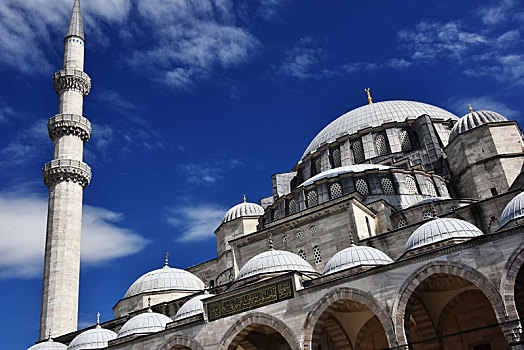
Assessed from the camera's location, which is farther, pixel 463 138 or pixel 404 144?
pixel 404 144

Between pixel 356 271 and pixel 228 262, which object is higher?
pixel 228 262

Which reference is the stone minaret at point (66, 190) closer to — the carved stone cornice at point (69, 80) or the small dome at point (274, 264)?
the carved stone cornice at point (69, 80)

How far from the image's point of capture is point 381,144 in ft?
78.0

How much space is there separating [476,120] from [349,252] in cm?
1003

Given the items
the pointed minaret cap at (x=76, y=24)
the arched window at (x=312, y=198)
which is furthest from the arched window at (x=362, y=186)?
the pointed minaret cap at (x=76, y=24)

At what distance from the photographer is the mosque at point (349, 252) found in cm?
1077

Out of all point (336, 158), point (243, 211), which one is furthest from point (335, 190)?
point (243, 211)

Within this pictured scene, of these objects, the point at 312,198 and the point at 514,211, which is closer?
the point at 514,211

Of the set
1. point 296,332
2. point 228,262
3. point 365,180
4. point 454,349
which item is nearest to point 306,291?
point 296,332

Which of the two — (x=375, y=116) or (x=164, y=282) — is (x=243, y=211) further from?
(x=375, y=116)

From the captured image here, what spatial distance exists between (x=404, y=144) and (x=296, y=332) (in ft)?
46.6

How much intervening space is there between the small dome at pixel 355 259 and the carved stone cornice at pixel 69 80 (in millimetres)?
17516

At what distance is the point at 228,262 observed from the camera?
72.7 ft

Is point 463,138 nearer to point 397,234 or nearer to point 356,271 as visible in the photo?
point 397,234
